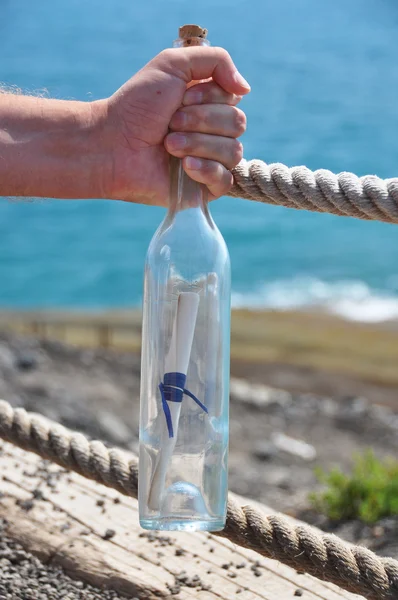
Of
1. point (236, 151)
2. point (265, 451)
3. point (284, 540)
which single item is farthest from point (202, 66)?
point (265, 451)

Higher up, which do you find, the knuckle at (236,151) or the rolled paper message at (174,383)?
the knuckle at (236,151)

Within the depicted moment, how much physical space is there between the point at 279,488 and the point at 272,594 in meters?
2.79

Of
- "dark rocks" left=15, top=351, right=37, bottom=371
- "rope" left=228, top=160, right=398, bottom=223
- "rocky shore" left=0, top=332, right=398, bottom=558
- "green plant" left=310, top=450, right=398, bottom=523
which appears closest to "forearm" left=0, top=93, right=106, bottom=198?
"rope" left=228, top=160, right=398, bottom=223

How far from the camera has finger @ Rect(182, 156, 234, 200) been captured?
1.50 metres

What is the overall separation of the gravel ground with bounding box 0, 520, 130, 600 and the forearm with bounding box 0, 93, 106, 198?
1049mm

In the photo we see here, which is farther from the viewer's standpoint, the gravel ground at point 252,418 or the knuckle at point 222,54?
the gravel ground at point 252,418

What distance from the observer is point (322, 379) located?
865 centimetres

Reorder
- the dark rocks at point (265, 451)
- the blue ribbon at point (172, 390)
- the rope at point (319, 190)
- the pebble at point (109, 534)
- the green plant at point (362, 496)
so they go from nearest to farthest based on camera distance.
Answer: the blue ribbon at point (172, 390) → the rope at point (319, 190) → the pebble at point (109, 534) → the green plant at point (362, 496) → the dark rocks at point (265, 451)

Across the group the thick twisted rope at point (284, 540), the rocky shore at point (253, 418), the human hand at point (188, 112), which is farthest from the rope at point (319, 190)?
the rocky shore at point (253, 418)

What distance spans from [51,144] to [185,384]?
569mm

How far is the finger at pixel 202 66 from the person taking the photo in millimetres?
1493

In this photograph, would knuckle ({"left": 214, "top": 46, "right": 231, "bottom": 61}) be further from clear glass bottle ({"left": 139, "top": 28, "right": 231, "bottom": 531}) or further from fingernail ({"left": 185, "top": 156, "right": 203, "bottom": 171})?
clear glass bottle ({"left": 139, "top": 28, "right": 231, "bottom": 531})

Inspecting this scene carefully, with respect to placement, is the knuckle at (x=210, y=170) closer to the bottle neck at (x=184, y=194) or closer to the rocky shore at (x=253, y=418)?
the bottle neck at (x=184, y=194)

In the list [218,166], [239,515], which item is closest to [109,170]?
[218,166]
